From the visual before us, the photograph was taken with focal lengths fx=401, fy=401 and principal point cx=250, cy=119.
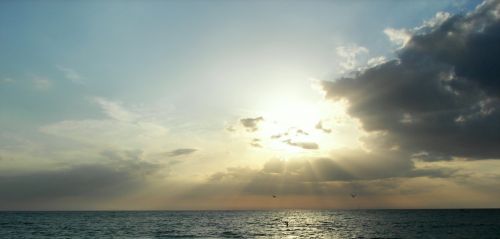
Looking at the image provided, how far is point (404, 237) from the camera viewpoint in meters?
88.6

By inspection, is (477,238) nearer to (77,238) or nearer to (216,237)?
(216,237)

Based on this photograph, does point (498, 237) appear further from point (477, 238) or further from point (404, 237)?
point (404, 237)

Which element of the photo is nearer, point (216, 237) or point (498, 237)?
point (498, 237)

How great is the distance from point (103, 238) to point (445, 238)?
7426 centimetres

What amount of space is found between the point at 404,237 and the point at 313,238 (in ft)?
65.7

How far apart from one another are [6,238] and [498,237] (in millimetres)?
107192

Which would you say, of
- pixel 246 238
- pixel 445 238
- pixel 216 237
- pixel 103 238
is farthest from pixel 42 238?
pixel 445 238

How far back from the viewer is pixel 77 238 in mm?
89875

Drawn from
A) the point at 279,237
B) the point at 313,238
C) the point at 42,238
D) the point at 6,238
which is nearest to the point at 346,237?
the point at 313,238

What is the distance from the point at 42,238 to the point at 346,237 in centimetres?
Result: 6814

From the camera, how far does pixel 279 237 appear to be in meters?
91.8

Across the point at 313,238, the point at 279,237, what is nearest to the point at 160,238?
the point at 279,237

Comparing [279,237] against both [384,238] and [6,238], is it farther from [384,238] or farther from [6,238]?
[6,238]

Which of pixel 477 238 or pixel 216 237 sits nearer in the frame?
pixel 477 238
